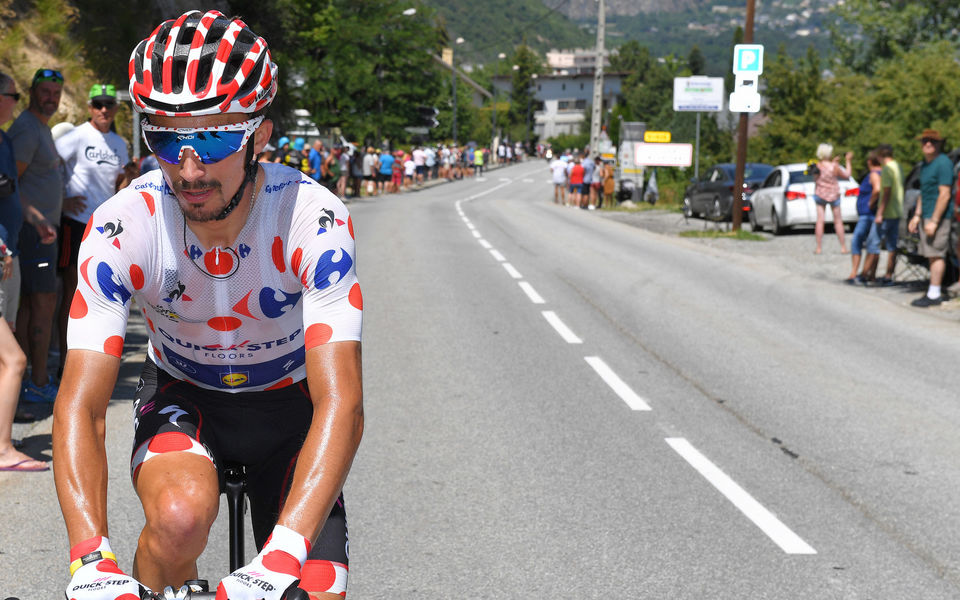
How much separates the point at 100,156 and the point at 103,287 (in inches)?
237

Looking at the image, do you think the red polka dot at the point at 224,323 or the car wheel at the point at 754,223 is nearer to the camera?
the red polka dot at the point at 224,323

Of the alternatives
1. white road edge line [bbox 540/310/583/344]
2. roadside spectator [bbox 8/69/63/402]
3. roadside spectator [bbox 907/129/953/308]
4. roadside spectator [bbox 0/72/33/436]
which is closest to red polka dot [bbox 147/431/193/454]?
roadside spectator [bbox 0/72/33/436]

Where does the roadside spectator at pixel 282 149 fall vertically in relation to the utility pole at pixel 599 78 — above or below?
below

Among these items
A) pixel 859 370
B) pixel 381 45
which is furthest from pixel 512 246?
pixel 381 45

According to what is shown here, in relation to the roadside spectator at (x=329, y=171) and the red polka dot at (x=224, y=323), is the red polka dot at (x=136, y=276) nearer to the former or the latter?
the red polka dot at (x=224, y=323)

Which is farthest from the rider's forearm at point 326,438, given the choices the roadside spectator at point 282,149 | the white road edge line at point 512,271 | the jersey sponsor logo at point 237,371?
the white road edge line at point 512,271

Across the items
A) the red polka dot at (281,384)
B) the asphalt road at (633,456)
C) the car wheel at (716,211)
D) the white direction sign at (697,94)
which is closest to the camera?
the red polka dot at (281,384)

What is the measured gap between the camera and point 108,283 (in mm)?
2350

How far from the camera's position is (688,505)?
5.29m

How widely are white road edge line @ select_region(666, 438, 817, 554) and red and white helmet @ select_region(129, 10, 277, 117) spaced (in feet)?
11.2

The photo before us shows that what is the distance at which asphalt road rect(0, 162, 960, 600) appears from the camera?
14.3 feet

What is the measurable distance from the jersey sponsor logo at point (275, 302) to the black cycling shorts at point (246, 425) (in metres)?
0.25

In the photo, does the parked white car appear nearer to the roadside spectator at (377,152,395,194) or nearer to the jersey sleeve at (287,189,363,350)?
the roadside spectator at (377,152,395,194)

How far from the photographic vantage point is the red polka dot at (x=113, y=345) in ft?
7.59
